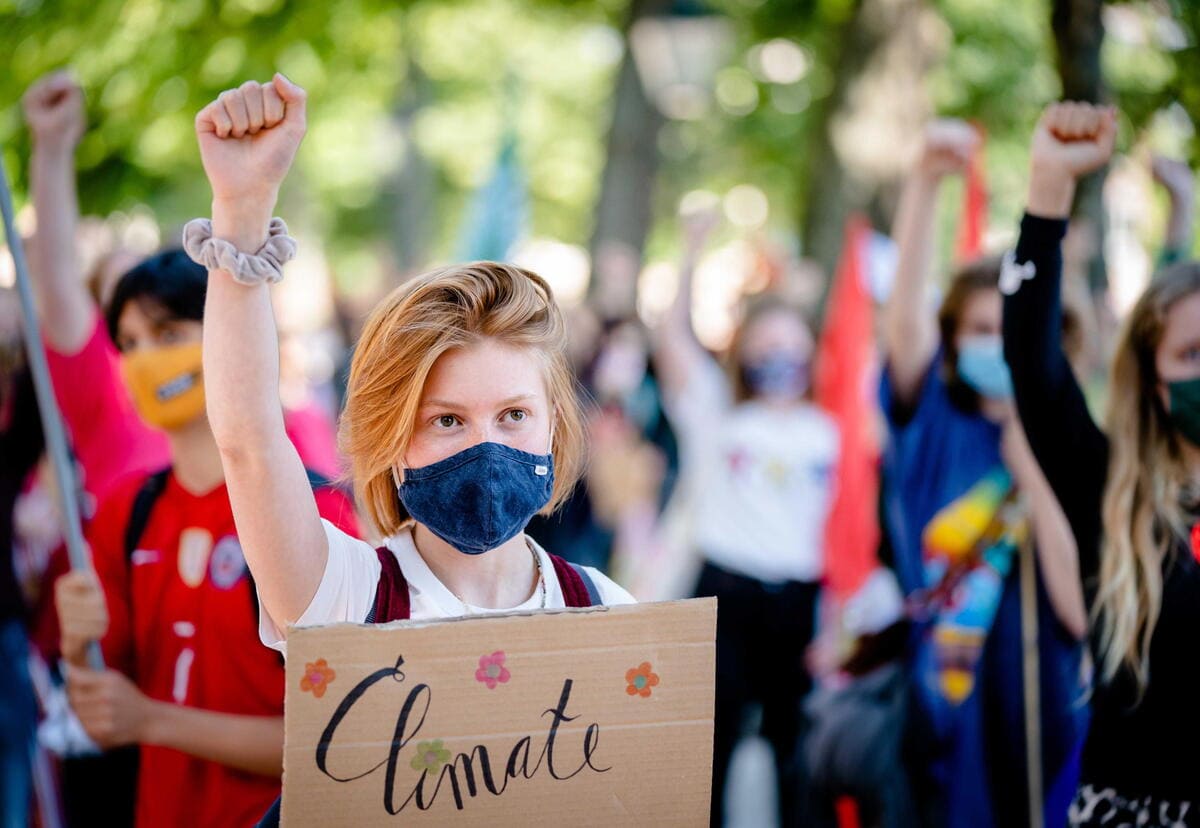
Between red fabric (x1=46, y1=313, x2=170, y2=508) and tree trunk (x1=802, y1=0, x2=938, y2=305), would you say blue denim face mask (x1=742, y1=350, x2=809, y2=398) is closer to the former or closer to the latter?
red fabric (x1=46, y1=313, x2=170, y2=508)

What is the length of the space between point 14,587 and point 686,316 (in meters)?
3.24

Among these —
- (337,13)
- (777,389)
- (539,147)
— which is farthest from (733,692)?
(539,147)

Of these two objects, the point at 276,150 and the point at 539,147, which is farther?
the point at 539,147

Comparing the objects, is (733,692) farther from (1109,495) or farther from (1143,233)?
(1143,233)

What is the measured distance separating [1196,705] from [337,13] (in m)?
6.01

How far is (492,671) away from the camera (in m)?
1.86

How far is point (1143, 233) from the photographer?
7.86m

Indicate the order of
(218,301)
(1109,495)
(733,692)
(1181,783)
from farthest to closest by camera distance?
(733,692) < (1109,495) < (1181,783) < (218,301)

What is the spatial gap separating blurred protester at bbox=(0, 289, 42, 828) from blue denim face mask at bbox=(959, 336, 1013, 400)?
277 cm

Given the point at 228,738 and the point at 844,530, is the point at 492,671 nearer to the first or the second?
the point at 228,738

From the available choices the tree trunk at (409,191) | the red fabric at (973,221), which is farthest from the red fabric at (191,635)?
the tree trunk at (409,191)

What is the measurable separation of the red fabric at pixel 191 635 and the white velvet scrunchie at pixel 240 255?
31.3 inches

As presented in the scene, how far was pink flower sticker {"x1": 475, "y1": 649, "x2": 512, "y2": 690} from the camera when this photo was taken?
6.07ft

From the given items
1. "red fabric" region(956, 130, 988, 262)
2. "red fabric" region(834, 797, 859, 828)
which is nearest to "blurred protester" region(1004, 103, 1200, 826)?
"red fabric" region(834, 797, 859, 828)
